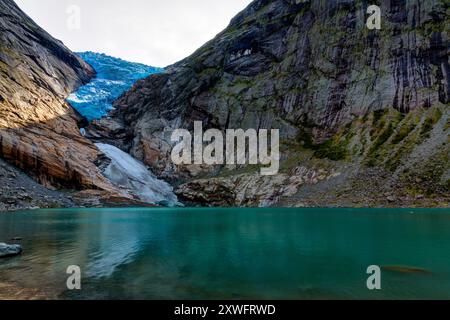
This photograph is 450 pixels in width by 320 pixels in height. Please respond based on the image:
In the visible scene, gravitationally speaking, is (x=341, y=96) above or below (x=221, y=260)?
above

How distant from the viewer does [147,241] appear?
100 ft

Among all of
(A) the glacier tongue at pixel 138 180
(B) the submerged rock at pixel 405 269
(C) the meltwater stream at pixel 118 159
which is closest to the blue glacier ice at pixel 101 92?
(C) the meltwater stream at pixel 118 159

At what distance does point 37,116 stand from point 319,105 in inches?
3585

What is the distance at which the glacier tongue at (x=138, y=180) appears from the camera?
116m

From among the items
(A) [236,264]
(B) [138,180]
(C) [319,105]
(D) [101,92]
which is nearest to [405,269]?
(A) [236,264]

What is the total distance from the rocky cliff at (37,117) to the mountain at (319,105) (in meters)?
22.9

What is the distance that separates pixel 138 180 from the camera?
399 ft

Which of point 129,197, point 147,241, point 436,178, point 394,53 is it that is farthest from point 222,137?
point 147,241

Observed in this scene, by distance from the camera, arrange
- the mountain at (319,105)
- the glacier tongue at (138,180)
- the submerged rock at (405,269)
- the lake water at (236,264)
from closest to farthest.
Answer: the lake water at (236,264)
the submerged rock at (405,269)
the mountain at (319,105)
the glacier tongue at (138,180)

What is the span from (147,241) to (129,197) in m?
81.3

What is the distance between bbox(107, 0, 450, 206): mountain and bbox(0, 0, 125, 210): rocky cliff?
22928 millimetres

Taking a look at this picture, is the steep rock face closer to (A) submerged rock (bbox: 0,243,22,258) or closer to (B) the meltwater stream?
(B) the meltwater stream

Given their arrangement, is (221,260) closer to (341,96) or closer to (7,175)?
(7,175)

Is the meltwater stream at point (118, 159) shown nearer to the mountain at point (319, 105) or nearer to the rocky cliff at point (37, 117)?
the mountain at point (319, 105)
